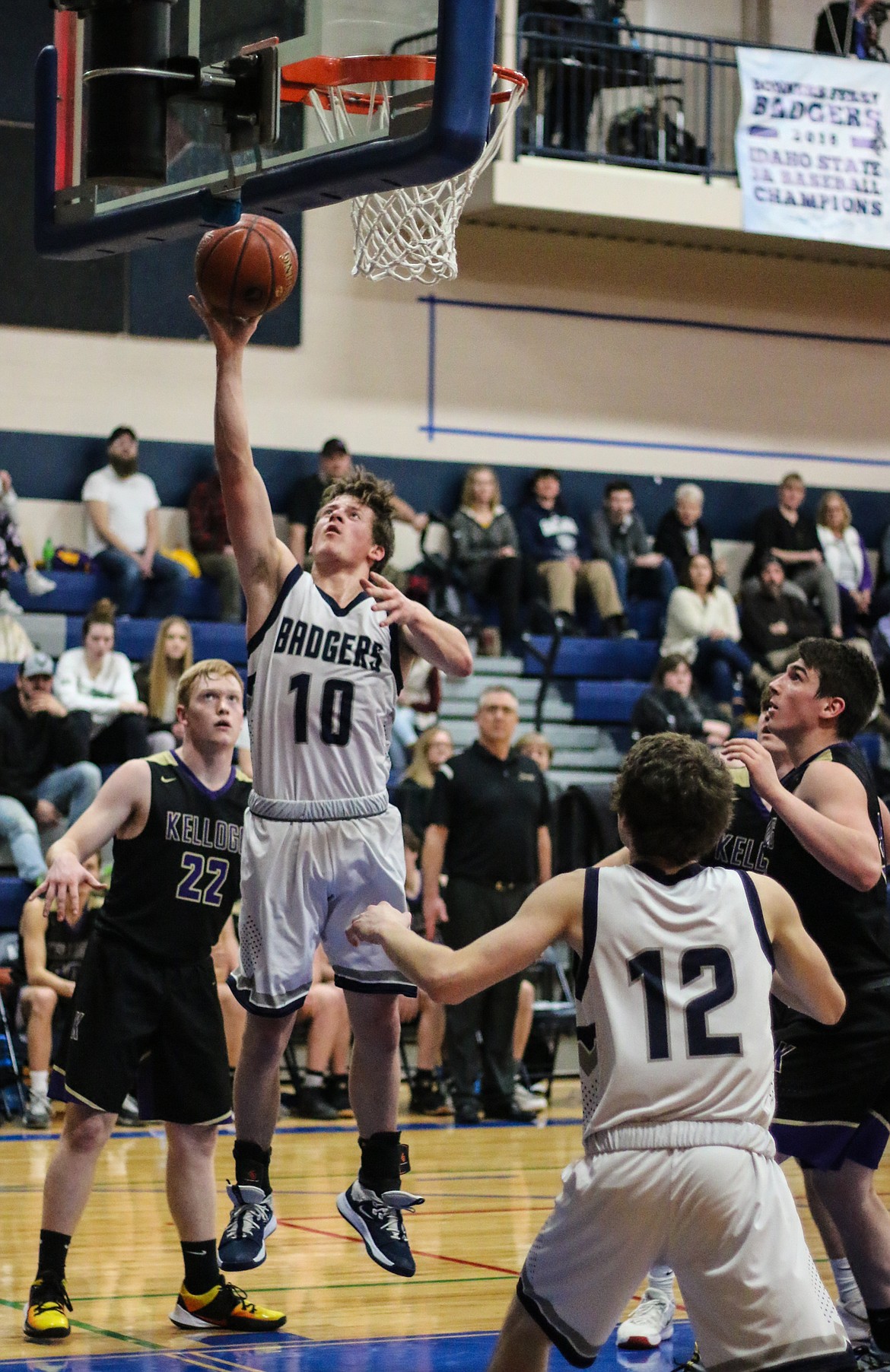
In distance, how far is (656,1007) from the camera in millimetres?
3781

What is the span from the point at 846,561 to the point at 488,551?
346cm

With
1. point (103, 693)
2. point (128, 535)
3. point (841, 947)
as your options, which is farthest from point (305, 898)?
point (128, 535)

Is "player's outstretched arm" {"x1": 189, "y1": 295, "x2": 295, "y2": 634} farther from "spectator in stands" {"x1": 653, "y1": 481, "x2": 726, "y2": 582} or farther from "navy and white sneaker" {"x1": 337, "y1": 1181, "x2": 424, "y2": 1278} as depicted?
"spectator in stands" {"x1": 653, "y1": 481, "x2": 726, "y2": 582}

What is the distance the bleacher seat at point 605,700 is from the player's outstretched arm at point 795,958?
10496 millimetres

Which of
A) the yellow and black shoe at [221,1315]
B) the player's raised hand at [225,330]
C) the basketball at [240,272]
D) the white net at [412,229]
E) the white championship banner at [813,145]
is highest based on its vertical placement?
the white championship banner at [813,145]

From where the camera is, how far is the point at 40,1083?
972 centimetres

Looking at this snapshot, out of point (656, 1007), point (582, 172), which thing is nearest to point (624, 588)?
point (582, 172)

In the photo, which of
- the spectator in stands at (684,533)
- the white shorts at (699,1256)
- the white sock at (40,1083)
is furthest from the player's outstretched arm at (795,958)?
the spectator in stands at (684,533)

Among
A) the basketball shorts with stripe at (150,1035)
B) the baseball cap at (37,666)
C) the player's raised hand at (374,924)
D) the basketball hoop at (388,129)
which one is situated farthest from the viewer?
the baseball cap at (37,666)

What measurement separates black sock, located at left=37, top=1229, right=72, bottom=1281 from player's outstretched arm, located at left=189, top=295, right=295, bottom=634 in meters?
1.95

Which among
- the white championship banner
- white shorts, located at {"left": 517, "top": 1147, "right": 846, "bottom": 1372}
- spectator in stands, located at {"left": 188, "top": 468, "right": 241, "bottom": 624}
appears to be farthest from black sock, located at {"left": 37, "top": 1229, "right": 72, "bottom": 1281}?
the white championship banner

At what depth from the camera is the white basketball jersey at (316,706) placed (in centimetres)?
522

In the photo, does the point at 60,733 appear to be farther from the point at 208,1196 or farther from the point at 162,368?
the point at 208,1196

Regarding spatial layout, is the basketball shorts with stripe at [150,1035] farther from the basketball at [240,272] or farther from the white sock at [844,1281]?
the basketball at [240,272]
